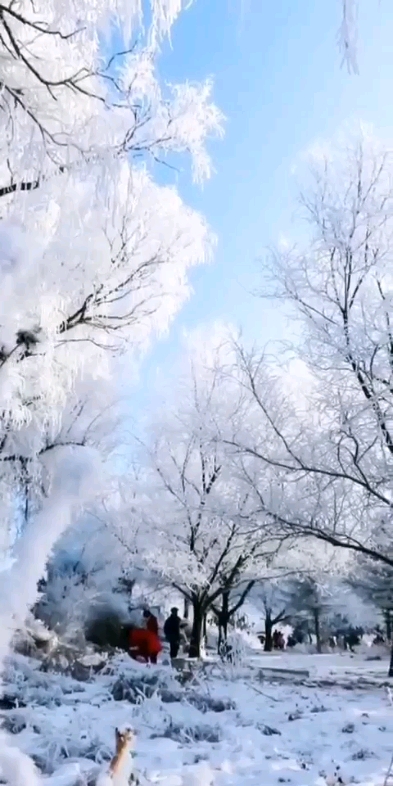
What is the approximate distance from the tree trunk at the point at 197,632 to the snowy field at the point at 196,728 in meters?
8.48

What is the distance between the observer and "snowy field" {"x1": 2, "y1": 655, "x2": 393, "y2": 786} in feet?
13.6

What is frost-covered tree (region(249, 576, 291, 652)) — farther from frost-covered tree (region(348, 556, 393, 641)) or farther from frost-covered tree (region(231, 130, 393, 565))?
frost-covered tree (region(231, 130, 393, 565))

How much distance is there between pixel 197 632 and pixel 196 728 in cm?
1263

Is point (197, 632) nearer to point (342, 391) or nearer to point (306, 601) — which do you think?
point (342, 391)

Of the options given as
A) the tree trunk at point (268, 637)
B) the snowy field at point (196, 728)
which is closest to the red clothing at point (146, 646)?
the snowy field at point (196, 728)

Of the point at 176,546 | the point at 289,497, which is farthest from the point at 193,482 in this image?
the point at 289,497

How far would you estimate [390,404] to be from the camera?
854 centimetres

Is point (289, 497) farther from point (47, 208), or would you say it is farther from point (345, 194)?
point (47, 208)

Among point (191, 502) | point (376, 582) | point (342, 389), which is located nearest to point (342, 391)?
point (342, 389)

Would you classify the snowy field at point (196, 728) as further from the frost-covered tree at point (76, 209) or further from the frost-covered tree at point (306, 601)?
the frost-covered tree at point (306, 601)

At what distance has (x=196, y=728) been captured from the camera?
17.7 feet

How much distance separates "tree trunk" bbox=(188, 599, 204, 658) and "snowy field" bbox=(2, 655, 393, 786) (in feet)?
27.8

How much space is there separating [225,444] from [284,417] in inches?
43.1

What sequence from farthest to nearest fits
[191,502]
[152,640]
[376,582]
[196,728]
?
[376,582], [191,502], [152,640], [196,728]
